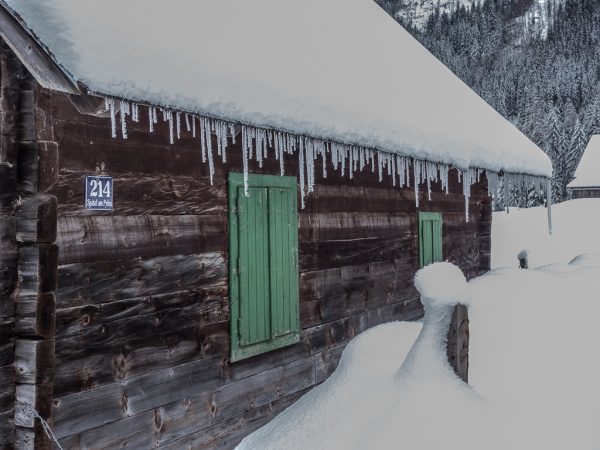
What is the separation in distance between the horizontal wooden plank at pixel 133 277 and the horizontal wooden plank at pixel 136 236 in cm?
5

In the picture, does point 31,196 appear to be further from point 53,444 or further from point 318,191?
point 318,191

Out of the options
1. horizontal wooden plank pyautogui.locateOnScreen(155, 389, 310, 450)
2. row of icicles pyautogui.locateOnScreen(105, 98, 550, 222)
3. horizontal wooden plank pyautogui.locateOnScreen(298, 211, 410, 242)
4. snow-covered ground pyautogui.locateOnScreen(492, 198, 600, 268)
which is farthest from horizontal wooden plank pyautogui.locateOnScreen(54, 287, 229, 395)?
snow-covered ground pyautogui.locateOnScreen(492, 198, 600, 268)

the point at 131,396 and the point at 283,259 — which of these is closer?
the point at 131,396

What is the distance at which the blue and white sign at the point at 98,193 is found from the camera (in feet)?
12.3

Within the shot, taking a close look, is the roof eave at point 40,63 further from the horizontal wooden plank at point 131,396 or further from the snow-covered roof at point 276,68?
the horizontal wooden plank at point 131,396

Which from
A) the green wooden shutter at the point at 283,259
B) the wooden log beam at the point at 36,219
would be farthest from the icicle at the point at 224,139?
the wooden log beam at the point at 36,219

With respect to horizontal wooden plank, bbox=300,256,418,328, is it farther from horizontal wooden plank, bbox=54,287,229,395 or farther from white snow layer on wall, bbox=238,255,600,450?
horizontal wooden plank, bbox=54,287,229,395

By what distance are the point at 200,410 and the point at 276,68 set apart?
2.84 m

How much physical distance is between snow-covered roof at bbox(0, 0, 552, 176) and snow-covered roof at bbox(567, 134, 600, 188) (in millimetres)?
31286

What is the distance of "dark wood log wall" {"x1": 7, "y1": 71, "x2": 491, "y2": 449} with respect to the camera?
3607 mm

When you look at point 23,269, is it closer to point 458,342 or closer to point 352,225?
point 458,342

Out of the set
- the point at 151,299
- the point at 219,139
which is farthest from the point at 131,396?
the point at 219,139

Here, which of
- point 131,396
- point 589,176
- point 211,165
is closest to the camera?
point 131,396

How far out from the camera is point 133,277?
13.2 feet
